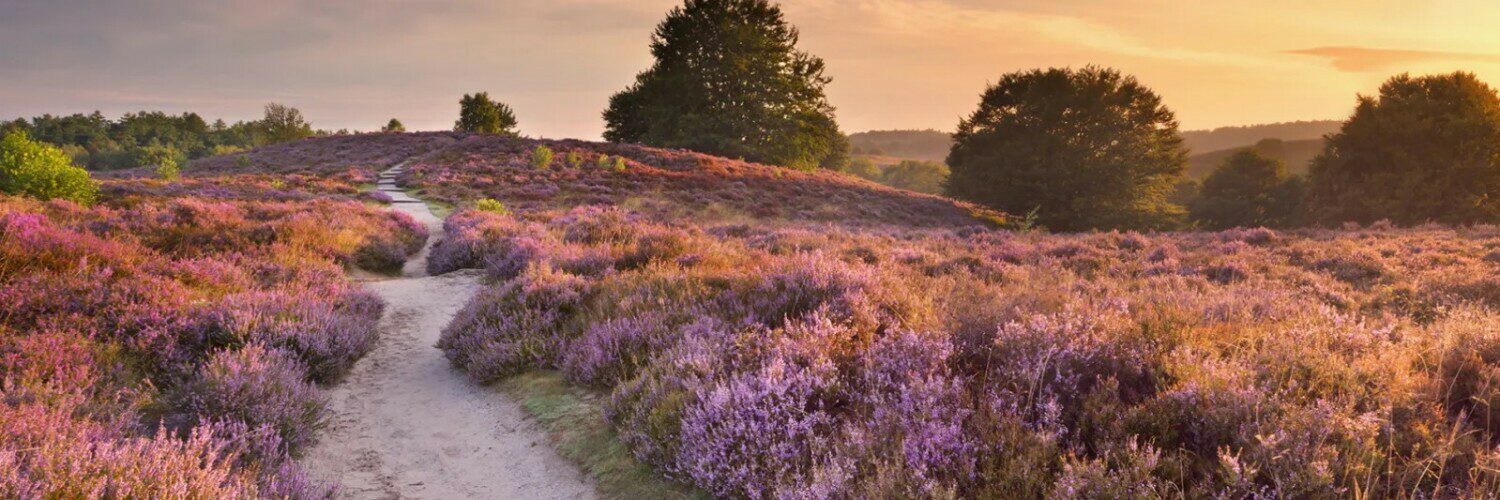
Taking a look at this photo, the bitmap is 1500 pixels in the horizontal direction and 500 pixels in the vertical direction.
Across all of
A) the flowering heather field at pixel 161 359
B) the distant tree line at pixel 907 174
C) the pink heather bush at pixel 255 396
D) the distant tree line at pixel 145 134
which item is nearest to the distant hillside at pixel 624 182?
the flowering heather field at pixel 161 359

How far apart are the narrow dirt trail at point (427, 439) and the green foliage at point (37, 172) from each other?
546 inches

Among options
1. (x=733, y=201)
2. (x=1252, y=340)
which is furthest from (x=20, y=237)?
(x=733, y=201)

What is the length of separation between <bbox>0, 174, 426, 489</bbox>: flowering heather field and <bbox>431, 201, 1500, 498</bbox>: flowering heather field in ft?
5.28

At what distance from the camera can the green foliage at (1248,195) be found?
40.2m

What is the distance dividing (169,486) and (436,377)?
10.9ft

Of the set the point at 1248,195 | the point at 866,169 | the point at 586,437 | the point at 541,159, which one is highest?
the point at 866,169

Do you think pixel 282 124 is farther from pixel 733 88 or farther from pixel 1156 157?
pixel 1156 157

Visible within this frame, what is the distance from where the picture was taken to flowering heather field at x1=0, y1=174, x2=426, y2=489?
278 cm

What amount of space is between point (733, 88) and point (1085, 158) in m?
29.6

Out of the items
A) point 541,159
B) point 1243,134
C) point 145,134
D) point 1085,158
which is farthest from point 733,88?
point 1243,134

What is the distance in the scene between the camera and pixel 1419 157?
30828 mm

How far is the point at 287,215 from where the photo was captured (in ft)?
42.3

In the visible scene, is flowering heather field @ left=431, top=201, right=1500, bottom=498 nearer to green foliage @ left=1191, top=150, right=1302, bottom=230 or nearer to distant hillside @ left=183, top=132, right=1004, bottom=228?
distant hillside @ left=183, top=132, right=1004, bottom=228

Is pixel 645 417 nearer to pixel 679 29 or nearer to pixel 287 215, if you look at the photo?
pixel 287 215
